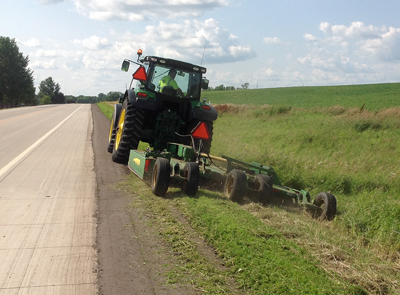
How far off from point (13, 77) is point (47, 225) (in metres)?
73.5

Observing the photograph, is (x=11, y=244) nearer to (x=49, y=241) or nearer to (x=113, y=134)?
(x=49, y=241)

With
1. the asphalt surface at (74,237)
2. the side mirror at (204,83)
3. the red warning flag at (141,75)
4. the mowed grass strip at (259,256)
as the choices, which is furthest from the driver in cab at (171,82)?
the mowed grass strip at (259,256)

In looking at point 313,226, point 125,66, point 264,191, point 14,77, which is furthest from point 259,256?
point 14,77

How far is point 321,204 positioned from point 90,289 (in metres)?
4.58

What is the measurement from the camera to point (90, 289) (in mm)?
3465

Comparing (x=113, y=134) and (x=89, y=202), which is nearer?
(x=89, y=202)

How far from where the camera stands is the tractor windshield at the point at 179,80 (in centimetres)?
931

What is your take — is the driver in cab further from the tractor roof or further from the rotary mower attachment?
the rotary mower attachment

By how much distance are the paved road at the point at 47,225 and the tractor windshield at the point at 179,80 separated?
2.54 m

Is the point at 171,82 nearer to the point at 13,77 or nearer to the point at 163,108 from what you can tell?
the point at 163,108

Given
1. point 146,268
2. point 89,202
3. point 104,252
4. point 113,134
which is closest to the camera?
point 146,268

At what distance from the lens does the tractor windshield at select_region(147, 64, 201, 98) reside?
9.31 m

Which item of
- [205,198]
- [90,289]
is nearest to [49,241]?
[90,289]

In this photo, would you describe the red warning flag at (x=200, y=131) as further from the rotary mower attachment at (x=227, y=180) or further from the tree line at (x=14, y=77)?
the tree line at (x=14, y=77)
